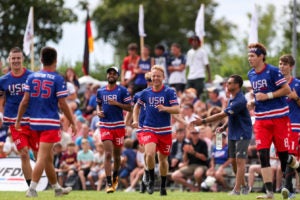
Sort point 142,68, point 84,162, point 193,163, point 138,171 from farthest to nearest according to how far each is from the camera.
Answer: point 142,68 → point 84,162 → point 138,171 → point 193,163

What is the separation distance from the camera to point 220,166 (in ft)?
76.6

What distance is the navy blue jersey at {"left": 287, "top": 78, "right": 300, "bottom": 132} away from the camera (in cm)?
1766

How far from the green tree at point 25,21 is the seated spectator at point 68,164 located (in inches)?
821

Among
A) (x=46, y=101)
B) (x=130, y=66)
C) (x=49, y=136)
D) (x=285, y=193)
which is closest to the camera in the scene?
(x=49, y=136)

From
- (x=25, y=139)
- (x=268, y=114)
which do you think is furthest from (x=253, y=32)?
(x=25, y=139)

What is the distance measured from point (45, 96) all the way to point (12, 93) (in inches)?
68.7

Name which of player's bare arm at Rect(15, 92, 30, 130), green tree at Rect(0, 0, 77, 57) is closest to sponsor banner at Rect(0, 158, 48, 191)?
player's bare arm at Rect(15, 92, 30, 130)

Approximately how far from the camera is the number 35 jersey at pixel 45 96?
15.7m

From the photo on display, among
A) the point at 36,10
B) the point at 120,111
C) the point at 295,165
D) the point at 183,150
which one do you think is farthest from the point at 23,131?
the point at 36,10

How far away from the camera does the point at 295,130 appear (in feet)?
57.6

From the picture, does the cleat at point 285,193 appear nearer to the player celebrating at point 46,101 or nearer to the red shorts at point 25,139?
the player celebrating at point 46,101

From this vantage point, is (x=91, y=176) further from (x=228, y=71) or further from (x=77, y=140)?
(x=228, y=71)

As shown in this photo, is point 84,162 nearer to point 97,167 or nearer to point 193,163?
point 97,167

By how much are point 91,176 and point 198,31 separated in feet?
25.7
